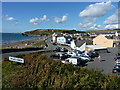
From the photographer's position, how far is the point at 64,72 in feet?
30.4

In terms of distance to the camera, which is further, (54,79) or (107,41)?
(107,41)

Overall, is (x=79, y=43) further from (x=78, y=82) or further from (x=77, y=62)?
(x=78, y=82)

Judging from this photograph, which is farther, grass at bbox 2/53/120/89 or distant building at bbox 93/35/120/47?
distant building at bbox 93/35/120/47

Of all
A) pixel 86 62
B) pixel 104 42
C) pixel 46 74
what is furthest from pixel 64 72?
pixel 104 42

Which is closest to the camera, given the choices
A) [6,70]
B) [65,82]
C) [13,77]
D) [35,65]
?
[65,82]

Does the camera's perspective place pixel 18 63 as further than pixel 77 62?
No

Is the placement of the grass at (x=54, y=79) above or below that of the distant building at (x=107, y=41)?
below

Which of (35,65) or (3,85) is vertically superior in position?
(35,65)

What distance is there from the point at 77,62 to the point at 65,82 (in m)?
8.55

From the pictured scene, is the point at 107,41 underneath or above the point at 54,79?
above

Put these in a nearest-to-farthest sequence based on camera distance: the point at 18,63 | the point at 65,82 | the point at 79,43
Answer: the point at 65,82, the point at 18,63, the point at 79,43

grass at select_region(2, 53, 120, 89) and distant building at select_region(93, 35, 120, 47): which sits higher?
distant building at select_region(93, 35, 120, 47)

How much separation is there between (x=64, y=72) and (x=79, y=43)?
2846 centimetres

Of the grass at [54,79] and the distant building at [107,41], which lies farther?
the distant building at [107,41]
